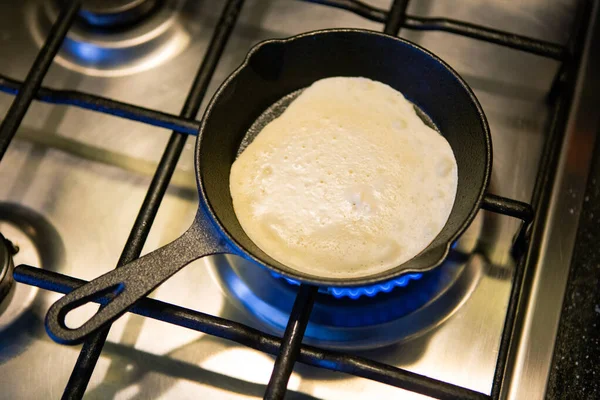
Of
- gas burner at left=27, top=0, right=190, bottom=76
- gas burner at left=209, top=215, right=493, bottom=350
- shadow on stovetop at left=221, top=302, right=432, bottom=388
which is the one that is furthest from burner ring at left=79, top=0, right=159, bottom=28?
shadow on stovetop at left=221, top=302, right=432, bottom=388

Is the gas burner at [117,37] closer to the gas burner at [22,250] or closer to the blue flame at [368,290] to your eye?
the gas burner at [22,250]

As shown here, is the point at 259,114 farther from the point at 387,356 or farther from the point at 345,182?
the point at 387,356

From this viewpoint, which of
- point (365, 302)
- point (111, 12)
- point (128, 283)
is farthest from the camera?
point (111, 12)

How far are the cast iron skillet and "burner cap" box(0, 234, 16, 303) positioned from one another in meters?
0.14

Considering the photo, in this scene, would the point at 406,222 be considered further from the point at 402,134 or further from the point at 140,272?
the point at 140,272

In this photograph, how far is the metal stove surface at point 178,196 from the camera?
0.59 metres

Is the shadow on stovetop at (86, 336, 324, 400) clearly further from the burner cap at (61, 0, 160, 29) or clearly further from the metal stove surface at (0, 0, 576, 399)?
the burner cap at (61, 0, 160, 29)

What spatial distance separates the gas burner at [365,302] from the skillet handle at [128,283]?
10 centimetres

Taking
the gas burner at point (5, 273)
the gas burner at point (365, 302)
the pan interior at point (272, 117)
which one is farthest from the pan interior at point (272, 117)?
the gas burner at point (5, 273)

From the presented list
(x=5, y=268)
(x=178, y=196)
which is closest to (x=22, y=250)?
(x=5, y=268)

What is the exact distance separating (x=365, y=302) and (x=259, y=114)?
244 mm

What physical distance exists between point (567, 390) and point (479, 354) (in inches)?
4.5

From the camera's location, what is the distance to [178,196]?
2.22 ft

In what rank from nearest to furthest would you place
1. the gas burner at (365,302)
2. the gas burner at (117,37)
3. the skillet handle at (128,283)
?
the skillet handle at (128,283) → the gas burner at (365,302) → the gas burner at (117,37)
